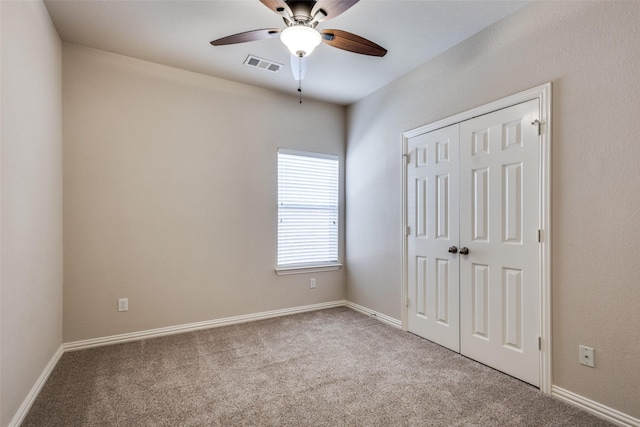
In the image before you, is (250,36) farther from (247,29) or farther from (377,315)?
(377,315)

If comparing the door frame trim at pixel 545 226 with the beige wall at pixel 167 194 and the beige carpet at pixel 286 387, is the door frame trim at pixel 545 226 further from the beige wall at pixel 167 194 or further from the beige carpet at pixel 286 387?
the beige wall at pixel 167 194

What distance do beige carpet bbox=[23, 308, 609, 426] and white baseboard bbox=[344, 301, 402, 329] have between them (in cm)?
35

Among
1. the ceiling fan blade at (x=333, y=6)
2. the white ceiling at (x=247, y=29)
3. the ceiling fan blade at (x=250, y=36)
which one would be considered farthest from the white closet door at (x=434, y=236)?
the ceiling fan blade at (x=250, y=36)

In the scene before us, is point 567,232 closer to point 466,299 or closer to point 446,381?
point 466,299

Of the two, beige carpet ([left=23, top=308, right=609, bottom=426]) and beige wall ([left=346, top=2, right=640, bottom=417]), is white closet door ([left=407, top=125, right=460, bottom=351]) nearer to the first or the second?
beige carpet ([left=23, top=308, right=609, bottom=426])

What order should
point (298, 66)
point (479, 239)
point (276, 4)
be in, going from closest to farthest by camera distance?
point (276, 4)
point (298, 66)
point (479, 239)

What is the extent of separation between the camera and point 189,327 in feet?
11.3

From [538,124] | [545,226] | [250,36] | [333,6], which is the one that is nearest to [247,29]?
[250,36]

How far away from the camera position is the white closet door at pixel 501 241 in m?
2.35

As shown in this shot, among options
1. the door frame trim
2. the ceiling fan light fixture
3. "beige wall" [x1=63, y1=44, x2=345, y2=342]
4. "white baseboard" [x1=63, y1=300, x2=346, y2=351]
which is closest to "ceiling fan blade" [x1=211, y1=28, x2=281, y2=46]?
the ceiling fan light fixture

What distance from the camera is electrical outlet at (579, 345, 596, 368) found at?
6.63ft

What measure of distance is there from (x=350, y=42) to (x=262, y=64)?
1382 mm

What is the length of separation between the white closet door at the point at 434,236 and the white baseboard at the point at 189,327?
1.34m

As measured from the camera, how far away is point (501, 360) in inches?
99.8
